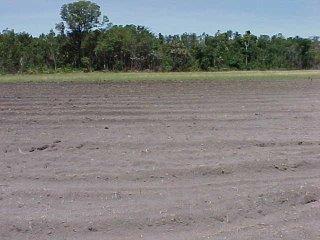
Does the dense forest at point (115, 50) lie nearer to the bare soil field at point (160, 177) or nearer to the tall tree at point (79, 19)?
the tall tree at point (79, 19)

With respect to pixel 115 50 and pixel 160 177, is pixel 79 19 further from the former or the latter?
pixel 160 177

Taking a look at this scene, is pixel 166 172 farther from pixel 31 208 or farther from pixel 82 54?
pixel 82 54

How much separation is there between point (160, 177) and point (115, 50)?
56324 mm

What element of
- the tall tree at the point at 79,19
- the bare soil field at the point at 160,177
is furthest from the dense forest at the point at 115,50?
the bare soil field at the point at 160,177

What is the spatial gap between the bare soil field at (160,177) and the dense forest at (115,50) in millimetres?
46240

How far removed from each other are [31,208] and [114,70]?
5581cm

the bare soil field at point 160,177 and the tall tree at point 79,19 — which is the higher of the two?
the tall tree at point 79,19

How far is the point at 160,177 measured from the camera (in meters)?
7.51

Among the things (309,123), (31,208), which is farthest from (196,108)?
(31,208)

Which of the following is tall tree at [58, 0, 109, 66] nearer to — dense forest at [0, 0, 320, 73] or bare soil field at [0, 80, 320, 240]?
dense forest at [0, 0, 320, 73]

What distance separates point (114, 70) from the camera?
61.5 m

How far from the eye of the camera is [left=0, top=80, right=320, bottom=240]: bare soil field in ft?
18.1

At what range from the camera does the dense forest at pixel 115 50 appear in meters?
60.6

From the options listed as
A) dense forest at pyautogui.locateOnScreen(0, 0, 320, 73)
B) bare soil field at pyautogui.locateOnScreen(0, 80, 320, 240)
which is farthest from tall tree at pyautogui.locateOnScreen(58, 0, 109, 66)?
bare soil field at pyautogui.locateOnScreen(0, 80, 320, 240)
